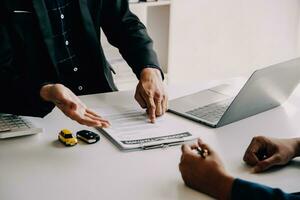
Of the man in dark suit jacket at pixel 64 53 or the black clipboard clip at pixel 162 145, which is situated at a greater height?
the man in dark suit jacket at pixel 64 53

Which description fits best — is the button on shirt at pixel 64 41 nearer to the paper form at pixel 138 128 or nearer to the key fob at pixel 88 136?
the paper form at pixel 138 128

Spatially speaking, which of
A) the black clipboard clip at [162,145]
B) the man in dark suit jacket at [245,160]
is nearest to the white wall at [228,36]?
the black clipboard clip at [162,145]

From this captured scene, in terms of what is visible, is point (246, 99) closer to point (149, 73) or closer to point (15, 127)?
point (149, 73)

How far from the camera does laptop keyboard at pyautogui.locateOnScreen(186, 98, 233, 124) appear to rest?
57.6 inches

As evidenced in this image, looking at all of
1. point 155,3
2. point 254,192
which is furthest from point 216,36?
point 254,192

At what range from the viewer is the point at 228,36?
11.0ft

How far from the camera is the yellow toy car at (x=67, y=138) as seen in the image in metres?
1.27

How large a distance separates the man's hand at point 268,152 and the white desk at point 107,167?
0.07 feet

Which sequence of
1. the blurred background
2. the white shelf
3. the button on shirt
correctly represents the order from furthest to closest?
the blurred background
the white shelf
the button on shirt

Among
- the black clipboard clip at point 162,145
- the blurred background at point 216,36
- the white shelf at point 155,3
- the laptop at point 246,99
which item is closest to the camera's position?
the black clipboard clip at point 162,145

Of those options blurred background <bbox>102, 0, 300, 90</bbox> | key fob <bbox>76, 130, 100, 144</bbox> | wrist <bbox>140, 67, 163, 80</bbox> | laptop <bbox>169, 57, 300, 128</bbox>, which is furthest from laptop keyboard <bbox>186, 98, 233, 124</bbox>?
blurred background <bbox>102, 0, 300, 90</bbox>

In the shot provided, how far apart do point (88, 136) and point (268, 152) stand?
1.50ft

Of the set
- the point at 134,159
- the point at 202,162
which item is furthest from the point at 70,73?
the point at 202,162

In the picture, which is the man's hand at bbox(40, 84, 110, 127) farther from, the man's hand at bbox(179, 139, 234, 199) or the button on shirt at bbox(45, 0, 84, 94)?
the button on shirt at bbox(45, 0, 84, 94)
